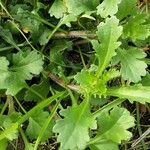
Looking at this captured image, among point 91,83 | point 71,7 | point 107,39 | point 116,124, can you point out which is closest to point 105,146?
point 116,124

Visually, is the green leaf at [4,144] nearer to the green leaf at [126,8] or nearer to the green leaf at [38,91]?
the green leaf at [38,91]

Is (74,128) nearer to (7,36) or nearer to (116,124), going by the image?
(116,124)

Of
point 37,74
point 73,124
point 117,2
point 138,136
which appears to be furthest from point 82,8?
point 138,136


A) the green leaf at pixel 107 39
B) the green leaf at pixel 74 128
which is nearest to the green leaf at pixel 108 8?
the green leaf at pixel 107 39

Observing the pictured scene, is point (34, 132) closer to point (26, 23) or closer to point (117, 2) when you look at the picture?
point (26, 23)

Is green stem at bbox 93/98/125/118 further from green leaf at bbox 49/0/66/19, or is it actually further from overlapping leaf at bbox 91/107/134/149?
green leaf at bbox 49/0/66/19

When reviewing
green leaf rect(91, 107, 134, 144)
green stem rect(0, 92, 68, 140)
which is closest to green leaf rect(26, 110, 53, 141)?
green stem rect(0, 92, 68, 140)

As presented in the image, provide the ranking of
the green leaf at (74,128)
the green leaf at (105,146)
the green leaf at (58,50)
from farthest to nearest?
1. the green leaf at (58,50)
2. the green leaf at (105,146)
3. the green leaf at (74,128)
